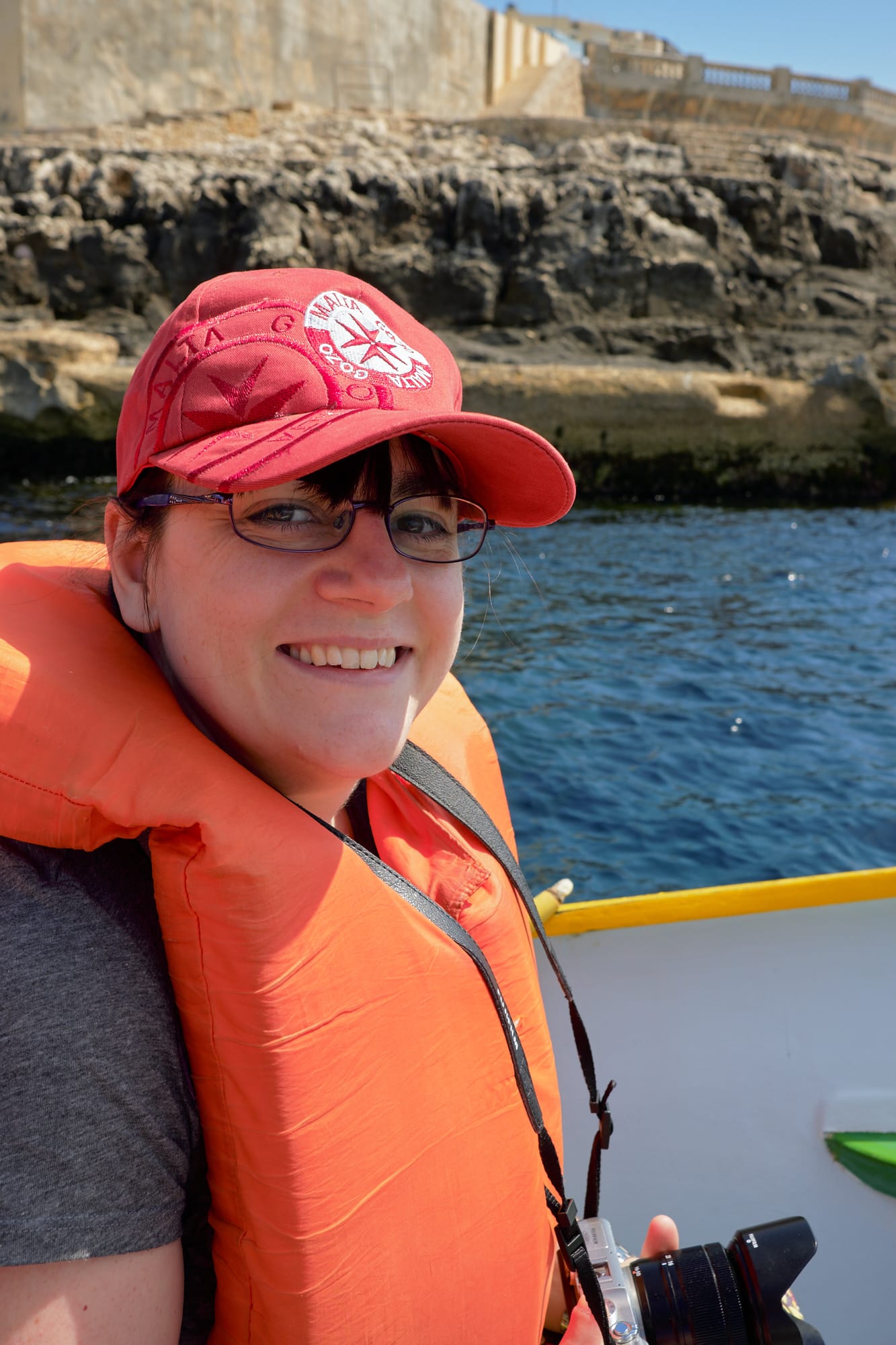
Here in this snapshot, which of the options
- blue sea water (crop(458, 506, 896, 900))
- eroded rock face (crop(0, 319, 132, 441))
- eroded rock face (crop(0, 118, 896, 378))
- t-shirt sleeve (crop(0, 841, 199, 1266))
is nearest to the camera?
t-shirt sleeve (crop(0, 841, 199, 1266))

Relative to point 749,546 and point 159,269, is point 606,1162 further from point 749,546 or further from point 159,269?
point 159,269

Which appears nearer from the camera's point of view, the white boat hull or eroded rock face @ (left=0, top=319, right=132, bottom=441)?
the white boat hull

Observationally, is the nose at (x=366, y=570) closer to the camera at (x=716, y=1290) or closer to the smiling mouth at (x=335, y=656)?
the smiling mouth at (x=335, y=656)

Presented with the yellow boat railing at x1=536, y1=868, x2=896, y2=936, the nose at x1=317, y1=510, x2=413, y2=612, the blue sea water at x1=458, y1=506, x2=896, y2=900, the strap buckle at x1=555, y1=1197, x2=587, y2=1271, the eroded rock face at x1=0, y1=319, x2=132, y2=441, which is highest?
the nose at x1=317, y1=510, x2=413, y2=612

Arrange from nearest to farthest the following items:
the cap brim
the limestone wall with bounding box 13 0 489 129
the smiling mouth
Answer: the cap brim → the smiling mouth → the limestone wall with bounding box 13 0 489 129

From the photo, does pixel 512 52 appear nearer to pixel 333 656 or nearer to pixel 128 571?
pixel 128 571

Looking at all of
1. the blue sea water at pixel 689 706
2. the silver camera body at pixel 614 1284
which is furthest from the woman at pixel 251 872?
the blue sea water at pixel 689 706

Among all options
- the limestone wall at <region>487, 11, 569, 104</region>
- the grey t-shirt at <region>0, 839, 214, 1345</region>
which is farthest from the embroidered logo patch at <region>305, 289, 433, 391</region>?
the limestone wall at <region>487, 11, 569, 104</region>

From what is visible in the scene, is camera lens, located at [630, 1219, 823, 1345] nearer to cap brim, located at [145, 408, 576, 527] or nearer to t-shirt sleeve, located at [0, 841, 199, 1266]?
t-shirt sleeve, located at [0, 841, 199, 1266]

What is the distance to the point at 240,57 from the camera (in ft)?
89.8

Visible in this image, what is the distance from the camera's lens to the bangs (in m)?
1.11

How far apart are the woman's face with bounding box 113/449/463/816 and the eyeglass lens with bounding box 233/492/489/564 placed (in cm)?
1

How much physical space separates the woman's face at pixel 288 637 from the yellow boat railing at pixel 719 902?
1304mm

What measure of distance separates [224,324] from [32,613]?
14.4 inches
